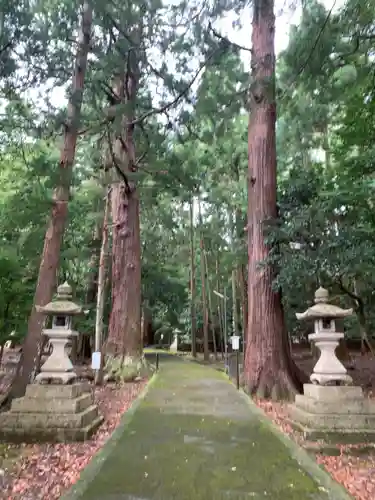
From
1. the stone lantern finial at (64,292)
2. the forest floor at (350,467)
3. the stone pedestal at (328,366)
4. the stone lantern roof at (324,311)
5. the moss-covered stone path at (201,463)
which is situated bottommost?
the forest floor at (350,467)

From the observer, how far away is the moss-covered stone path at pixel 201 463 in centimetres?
364

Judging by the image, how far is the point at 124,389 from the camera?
1045 centimetres

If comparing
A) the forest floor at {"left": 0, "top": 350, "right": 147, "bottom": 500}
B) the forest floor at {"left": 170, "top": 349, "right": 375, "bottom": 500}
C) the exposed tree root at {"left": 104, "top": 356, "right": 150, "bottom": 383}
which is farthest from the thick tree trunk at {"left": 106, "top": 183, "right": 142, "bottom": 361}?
the forest floor at {"left": 170, "top": 349, "right": 375, "bottom": 500}

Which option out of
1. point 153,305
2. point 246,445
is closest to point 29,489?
point 246,445

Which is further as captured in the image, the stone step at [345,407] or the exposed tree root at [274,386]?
the exposed tree root at [274,386]

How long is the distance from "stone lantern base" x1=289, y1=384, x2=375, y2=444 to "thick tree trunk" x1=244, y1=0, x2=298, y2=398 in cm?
307

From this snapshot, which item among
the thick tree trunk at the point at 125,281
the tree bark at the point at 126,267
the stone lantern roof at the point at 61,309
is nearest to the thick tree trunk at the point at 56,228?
the stone lantern roof at the point at 61,309

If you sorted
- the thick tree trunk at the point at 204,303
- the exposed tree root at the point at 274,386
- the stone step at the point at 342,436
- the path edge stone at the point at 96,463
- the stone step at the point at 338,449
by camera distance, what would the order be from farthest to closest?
the thick tree trunk at the point at 204,303, the exposed tree root at the point at 274,386, the stone step at the point at 342,436, the stone step at the point at 338,449, the path edge stone at the point at 96,463

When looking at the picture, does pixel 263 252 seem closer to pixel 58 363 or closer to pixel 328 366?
pixel 328 366

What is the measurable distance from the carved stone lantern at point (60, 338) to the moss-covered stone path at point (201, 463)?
127 cm

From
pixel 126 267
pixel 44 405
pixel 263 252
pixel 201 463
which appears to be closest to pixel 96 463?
pixel 201 463

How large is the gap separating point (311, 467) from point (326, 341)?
7.28 ft

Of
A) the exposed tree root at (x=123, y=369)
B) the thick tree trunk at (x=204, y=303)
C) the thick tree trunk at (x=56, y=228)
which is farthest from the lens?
the thick tree trunk at (x=204, y=303)

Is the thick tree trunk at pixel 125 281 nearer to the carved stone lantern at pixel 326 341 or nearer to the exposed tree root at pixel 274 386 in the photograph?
the exposed tree root at pixel 274 386
